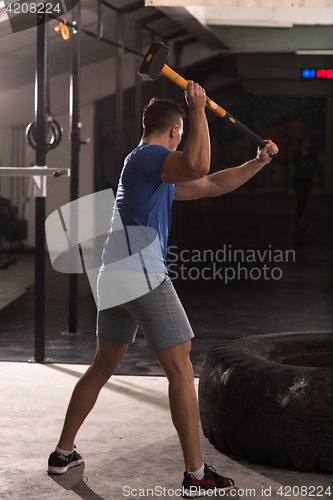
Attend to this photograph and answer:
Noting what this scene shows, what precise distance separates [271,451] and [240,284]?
17.6ft

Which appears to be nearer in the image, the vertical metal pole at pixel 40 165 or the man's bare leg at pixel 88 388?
the man's bare leg at pixel 88 388

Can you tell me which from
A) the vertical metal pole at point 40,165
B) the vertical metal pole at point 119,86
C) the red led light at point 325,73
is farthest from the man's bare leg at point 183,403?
the red led light at point 325,73

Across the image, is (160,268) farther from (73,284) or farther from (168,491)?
(73,284)

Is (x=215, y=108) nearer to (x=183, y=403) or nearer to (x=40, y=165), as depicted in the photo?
(x=183, y=403)

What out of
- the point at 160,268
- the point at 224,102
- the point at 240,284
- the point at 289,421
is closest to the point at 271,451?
the point at 289,421

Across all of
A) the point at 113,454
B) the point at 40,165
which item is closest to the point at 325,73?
the point at 40,165

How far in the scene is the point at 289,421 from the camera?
8.42 ft

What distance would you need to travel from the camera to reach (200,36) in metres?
9.59

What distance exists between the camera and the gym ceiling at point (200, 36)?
24.0 feet

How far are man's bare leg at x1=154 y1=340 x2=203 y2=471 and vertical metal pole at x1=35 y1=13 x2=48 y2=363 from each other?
84.9 inches

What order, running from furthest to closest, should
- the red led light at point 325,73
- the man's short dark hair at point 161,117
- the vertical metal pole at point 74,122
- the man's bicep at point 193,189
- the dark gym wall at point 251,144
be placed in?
the red led light at point 325,73
the dark gym wall at point 251,144
the vertical metal pole at point 74,122
the man's bicep at point 193,189
the man's short dark hair at point 161,117

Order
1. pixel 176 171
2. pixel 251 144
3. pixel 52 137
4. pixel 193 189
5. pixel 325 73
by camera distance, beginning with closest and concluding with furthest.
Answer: pixel 176 171
pixel 193 189
pixel 52 137
pixel 325 73
pixel 251 144

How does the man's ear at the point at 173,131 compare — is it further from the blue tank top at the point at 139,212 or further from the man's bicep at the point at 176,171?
the man's bicep at the point at 176,171

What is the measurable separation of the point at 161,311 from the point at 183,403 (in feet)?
1.17
